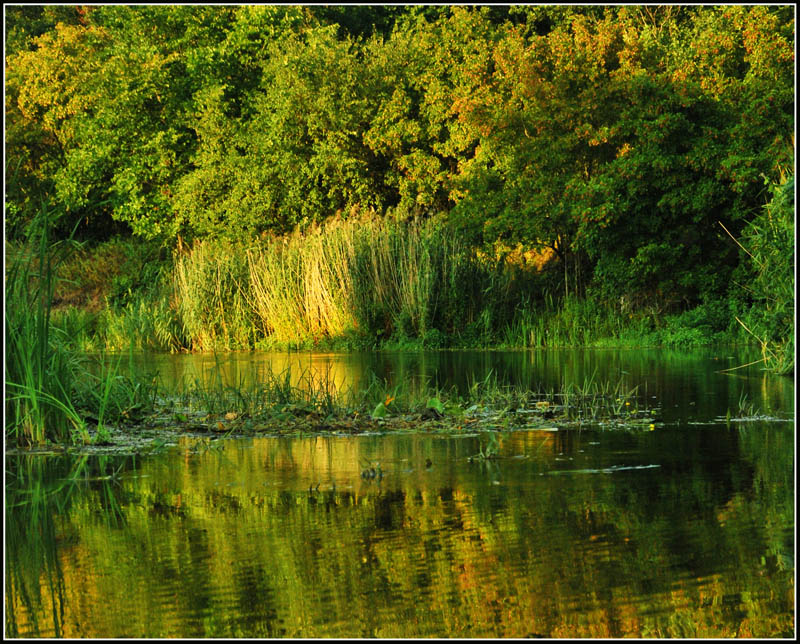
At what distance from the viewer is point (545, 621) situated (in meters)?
4.01

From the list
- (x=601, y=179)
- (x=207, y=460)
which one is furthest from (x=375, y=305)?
(x=207, y=460)

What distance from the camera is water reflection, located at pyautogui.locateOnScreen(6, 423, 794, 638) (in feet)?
13.4

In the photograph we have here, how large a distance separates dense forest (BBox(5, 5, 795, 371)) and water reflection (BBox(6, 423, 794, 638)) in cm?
873

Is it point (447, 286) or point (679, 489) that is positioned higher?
point (447, 286)

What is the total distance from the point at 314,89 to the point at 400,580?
30637mm

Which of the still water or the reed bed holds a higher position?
the reed bed

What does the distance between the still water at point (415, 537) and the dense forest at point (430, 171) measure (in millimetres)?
8118

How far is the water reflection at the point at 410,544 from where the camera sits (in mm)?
4098

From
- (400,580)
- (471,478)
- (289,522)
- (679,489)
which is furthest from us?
(471,478)

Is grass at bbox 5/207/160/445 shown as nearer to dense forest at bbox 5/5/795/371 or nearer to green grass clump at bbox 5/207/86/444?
green grass clump at bbox 5/207/86/444

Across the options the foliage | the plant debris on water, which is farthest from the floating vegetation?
the foliage

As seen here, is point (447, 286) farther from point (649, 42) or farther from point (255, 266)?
point (649, 42)

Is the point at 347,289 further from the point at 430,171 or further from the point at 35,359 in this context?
the point at 35,359

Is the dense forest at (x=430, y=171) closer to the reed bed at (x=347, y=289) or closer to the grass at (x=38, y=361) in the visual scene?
the reed bed at (x=347, y=289)
